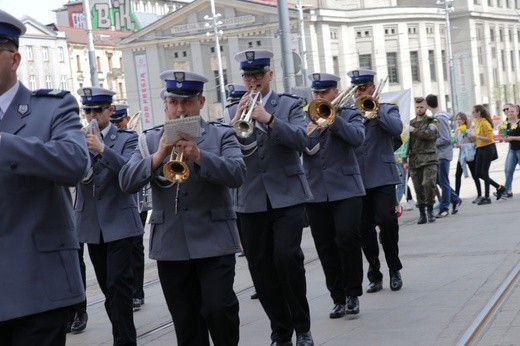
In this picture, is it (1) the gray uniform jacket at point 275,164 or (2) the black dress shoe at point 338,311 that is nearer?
(1) the gray uniform jacket at point 275,164

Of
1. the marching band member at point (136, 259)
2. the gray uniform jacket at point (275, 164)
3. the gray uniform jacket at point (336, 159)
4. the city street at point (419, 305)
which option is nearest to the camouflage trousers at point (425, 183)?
the city street at point (419, 305)

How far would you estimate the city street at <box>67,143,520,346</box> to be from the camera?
855 centimetres

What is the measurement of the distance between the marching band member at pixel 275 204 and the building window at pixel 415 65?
8386cm

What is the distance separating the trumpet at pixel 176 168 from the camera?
637 centimetres

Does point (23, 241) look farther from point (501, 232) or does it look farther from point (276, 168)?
point (501, 232)

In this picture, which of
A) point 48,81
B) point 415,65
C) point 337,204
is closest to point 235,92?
point 337,204

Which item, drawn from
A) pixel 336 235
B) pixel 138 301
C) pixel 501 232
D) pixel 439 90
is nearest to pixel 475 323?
pixel 336 235

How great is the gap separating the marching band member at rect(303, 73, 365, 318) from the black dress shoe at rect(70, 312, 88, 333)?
229 cm

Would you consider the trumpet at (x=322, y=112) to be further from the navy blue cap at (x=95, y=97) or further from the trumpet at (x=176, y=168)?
the trumpet at (x=176, y=168)

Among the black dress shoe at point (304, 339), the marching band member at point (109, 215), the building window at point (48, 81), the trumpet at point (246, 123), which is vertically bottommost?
the black dress shoe at point (304, 339)

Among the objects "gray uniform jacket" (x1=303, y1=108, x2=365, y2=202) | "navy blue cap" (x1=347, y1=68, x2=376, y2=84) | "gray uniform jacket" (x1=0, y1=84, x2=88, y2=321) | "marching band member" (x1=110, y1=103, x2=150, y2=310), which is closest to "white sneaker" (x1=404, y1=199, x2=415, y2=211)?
"marching band member" (x1=110, y1=103, x2=150, y2=310)

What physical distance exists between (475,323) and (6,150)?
16.9 ft

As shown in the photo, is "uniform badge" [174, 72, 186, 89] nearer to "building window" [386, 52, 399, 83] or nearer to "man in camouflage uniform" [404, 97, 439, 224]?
"man in camouflage uniform" [404, 97, 439, 224]

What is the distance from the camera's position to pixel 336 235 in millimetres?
9539
